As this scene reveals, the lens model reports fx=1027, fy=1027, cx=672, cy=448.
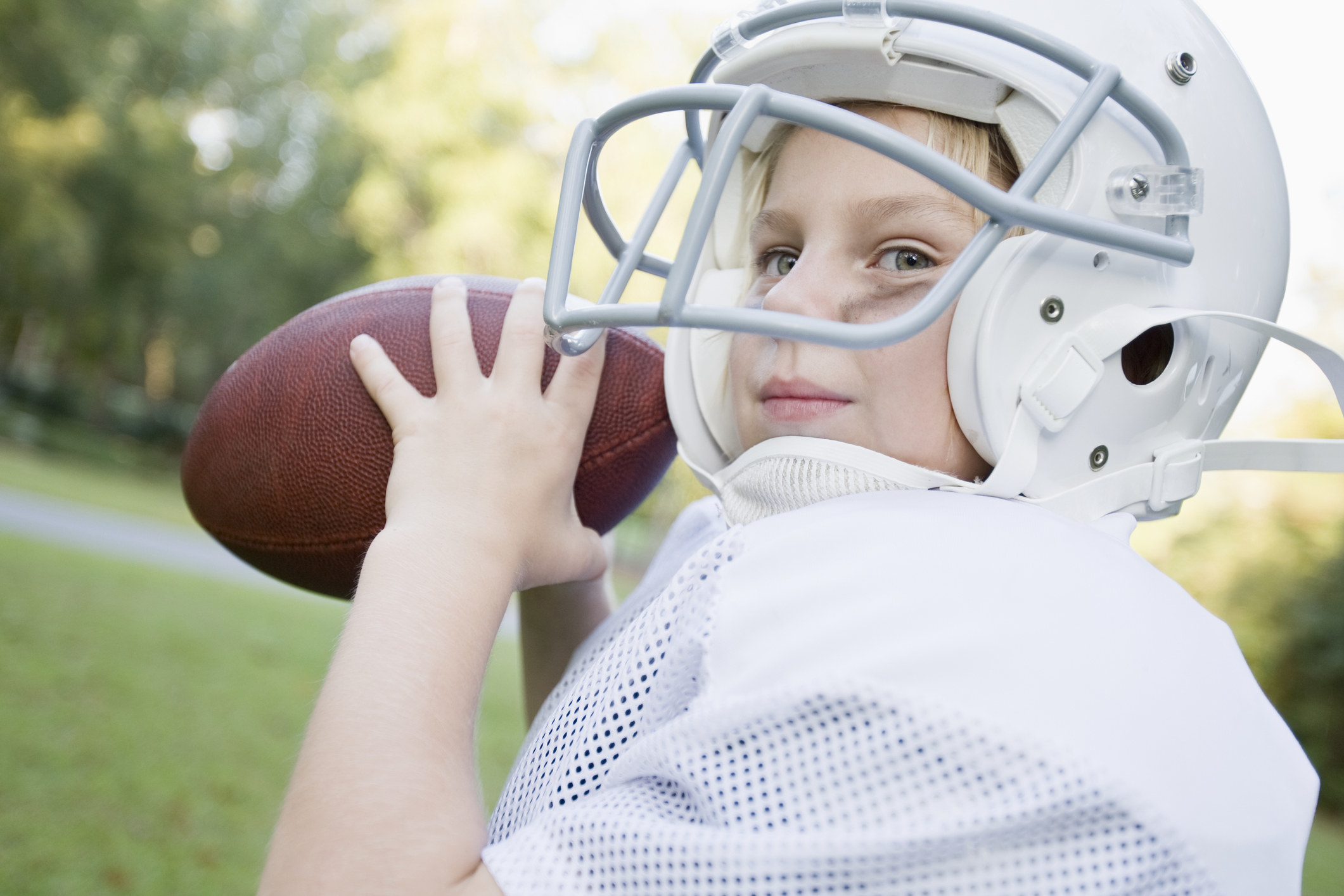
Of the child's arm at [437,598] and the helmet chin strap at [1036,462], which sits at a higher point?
the helmet chin strap at [1036,462]

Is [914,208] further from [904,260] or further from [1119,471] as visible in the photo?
[1119,471]

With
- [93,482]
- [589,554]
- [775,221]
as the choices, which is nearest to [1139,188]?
[775,221]

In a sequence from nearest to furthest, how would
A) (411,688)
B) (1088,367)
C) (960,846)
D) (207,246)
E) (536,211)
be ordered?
(960,846) → (411,688) → (1088,367) → (536,211) → (207,246)

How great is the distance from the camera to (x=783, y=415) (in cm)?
100

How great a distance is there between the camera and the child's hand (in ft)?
3.17

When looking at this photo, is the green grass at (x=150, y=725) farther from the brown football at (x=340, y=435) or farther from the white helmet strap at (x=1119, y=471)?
the white helmet strap at (x=1119, y=471)

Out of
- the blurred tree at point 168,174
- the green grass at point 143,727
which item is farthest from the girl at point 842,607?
the blurred tree at point 168,174

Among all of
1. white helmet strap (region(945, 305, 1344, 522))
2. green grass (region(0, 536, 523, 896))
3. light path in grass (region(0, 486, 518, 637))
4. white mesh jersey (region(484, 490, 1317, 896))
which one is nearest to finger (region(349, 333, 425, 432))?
white mesh jersey (region(484, 490, 1317, 896))

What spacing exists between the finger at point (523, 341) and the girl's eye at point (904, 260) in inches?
14.1

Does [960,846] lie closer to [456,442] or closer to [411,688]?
[411,688]

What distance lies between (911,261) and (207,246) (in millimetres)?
17172

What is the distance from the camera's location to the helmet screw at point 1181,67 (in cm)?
102

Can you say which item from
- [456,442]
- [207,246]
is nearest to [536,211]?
[207,246]

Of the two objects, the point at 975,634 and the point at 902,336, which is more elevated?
the point at 902,336
